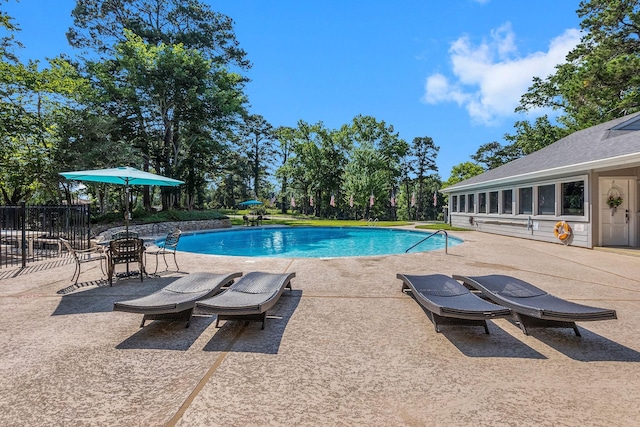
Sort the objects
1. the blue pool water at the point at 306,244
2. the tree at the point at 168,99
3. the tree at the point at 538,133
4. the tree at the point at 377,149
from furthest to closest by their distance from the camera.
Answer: the tree at the point at 377,149
the tree at the point at 538,133
the tree at the point at 168,99
the blue pool water at the point at 306,244

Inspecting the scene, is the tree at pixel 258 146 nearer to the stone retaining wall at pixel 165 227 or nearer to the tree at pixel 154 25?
the tree at pixel 154 25

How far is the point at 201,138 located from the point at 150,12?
11.7 metres

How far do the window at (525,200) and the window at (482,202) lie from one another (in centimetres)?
328

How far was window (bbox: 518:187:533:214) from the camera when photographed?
44.2 feet

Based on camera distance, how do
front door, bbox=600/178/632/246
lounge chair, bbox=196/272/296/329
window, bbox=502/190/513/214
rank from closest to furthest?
lounge chair, bbox=196/272/296/329, front door, bbox=600/178/632/246, window, bbox=502/190/513/214

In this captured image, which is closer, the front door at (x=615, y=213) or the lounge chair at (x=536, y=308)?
the lounge chair at (x=536, y=308)

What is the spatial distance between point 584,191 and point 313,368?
1219 centimetres

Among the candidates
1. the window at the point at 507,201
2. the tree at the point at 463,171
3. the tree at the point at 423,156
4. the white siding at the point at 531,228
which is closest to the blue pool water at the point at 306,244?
the white siding at the point at 531,228

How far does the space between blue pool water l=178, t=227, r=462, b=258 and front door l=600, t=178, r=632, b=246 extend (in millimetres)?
5043

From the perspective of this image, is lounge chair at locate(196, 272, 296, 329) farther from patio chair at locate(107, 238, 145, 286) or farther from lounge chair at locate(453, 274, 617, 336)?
lounge chair at locate(453, 274, 617, 336)


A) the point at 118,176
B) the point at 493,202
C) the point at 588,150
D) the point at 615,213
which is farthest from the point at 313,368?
the point at 493,202

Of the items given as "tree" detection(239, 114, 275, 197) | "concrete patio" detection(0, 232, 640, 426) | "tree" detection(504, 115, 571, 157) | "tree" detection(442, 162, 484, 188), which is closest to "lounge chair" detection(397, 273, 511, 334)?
"concrete patio" detection(0, 232, 640, 426)

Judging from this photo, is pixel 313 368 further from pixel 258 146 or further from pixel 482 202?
pixel 258 146

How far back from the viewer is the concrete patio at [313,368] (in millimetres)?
2111
